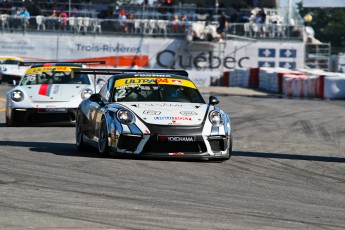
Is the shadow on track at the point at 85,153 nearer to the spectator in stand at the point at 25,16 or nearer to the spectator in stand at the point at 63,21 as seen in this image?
the spectator in stand at the point at 63,21

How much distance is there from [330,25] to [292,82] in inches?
1987

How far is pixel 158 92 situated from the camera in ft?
37.6

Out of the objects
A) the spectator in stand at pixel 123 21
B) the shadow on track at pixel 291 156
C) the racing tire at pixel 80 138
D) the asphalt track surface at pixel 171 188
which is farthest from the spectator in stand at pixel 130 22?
the shadow on track at pixel 291 156

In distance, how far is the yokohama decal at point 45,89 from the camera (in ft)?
53.9

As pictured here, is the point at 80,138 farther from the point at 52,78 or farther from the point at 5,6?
the point at 5,6

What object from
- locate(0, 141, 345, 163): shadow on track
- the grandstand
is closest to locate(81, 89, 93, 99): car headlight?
locate(0, 141, 345, 163): shadow on track

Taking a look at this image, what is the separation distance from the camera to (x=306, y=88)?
31703 mm

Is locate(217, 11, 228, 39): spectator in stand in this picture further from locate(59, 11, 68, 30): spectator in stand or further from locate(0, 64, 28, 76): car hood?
locate(0, 64, 28, 76): car hood

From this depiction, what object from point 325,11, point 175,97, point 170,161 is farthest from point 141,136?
point 325,11

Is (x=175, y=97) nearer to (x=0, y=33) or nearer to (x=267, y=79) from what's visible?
(x=267, y=79)

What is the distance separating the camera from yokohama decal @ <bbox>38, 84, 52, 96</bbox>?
53.9 feet

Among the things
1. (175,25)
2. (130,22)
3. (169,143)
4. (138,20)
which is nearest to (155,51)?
(175,25)

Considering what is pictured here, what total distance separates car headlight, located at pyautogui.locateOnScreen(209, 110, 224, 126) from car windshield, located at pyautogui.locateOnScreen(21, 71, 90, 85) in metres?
6.91

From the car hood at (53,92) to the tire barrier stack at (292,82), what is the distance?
1532 centimetres
